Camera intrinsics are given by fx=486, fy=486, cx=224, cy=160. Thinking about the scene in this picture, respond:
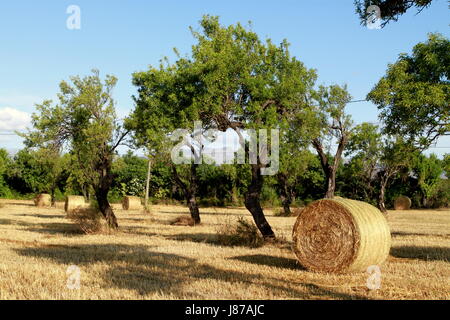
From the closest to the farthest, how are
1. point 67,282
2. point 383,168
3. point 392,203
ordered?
point 67,282 < point 383,168 < point 392,203

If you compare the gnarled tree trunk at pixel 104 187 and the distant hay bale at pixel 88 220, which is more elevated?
the gnarled tree trunk at pixel 104 187

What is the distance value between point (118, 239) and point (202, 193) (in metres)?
32.2

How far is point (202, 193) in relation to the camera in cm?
4869

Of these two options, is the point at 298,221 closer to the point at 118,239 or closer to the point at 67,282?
the point at 67,282

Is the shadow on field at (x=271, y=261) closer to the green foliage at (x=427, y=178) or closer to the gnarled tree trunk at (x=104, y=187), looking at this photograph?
the gnarled tree trunk at (x=104, y=187)

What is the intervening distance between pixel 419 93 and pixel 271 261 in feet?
25.6

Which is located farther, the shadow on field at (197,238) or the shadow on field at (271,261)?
the shadow on field at (197,238)

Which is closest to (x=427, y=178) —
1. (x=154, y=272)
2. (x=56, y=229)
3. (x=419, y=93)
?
(x=419, y=93)

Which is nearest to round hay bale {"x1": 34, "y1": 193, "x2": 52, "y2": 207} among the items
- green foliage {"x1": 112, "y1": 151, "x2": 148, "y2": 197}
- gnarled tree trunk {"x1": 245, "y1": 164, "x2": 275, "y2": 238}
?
green foliage {"x1": 112, "y1": 151, "x2": 148, "y2": 197}

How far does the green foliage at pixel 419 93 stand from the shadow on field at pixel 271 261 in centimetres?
714

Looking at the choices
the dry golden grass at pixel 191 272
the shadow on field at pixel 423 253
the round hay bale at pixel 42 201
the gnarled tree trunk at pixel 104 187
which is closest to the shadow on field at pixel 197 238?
the dry golden grass at pixel 191 272

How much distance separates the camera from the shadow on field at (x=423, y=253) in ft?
43.1
